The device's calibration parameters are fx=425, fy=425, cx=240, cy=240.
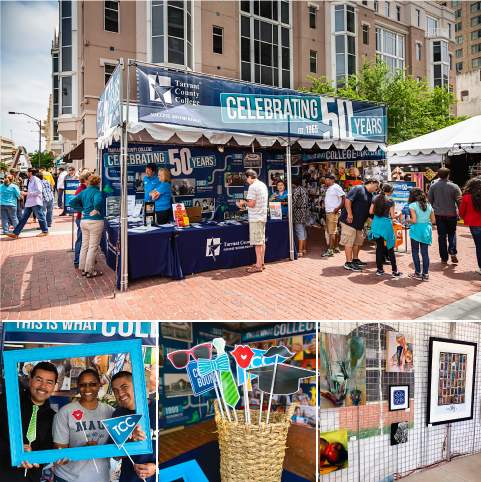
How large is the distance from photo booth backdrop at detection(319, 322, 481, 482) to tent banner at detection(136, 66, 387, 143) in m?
4.66

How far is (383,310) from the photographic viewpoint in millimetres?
5941

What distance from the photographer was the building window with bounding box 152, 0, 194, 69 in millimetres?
22344

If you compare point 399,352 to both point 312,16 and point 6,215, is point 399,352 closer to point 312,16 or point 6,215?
point 6,215

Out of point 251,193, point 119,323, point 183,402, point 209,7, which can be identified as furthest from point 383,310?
point 209,7

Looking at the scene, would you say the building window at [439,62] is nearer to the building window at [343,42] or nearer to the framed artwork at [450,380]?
the building window at [343,42]

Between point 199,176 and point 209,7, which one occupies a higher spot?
point 209,7

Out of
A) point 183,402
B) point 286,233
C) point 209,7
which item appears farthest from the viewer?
point 209,7

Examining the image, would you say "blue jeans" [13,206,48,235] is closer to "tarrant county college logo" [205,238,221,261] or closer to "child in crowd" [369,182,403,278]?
"tarrant county college logo" [205,238,221,261]

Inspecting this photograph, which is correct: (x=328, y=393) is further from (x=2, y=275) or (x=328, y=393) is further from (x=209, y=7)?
(x=209, y=7)

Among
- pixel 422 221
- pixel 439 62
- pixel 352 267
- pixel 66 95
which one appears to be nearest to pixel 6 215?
pixel 352 267

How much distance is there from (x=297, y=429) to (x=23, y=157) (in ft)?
57.1

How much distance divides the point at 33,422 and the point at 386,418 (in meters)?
3.26

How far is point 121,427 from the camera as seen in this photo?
312 centimetres

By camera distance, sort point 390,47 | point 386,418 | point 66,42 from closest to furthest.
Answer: point 386,418, point 66,42, point 390,47
